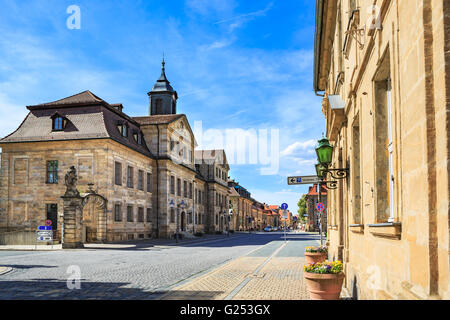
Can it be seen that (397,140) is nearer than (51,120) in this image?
Yes

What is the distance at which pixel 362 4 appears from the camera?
7039 millimetres

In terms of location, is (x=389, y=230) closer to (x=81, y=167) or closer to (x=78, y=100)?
(x=81, y=167)

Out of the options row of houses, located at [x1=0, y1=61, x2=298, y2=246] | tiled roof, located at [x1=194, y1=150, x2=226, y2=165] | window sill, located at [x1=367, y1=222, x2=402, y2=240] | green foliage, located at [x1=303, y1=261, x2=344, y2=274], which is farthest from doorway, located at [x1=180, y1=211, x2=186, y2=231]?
window sill, located at [x1=367, y1=222, x2=402, y2=240]

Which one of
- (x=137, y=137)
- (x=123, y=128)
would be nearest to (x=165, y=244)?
(x=123, y=128)

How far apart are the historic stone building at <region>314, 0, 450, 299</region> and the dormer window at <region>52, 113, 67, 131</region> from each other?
31863mm

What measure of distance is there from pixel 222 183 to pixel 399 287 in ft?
226

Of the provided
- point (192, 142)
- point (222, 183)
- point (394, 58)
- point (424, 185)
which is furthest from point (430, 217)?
point (222, 183)

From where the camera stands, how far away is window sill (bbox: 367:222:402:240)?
427 centimetres

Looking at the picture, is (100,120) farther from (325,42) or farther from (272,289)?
Answer: (272,289)

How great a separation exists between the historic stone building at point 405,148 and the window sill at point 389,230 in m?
0.01

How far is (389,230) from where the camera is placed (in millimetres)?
4539

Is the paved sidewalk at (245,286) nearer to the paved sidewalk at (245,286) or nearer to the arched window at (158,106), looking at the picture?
the paved sidewalk at (245,286)

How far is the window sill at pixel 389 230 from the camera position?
4266 mm
